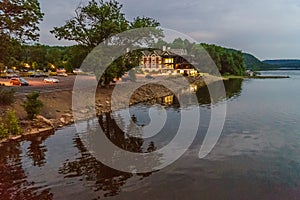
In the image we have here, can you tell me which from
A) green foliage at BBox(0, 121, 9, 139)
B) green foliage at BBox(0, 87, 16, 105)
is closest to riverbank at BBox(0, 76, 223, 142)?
green foliage at BBox(0, 121, 9, 139)

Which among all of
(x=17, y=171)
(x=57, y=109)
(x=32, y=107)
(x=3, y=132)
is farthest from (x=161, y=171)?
(x=57, y=109)

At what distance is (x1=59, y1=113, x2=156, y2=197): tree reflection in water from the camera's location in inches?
669

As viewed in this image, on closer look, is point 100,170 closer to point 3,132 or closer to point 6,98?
point 3,132

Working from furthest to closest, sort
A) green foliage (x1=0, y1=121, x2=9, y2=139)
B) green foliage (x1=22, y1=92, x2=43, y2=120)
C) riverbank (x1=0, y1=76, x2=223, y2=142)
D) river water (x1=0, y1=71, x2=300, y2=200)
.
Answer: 1. green foliage (x1=22, y1=92, x2=43, y2=120)
2. riverbank (x1=0, y1=76, x2=223, y2=142)
3. green foliage (x1=0, y1=121, x2=9, y2=139)
4. river water (x1=0, y1=71, x2=300, y2=200)

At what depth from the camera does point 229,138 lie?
27828mm

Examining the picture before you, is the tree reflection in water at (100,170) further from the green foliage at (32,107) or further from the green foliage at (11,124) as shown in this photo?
the green foliage at (32,107)

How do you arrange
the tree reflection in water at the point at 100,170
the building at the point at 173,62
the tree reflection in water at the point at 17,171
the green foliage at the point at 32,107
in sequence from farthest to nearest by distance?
1. the building at the point at 173,62
2. the green foliage at the point at 32,107
3. the tree reflection in water at the point at 100,170
4. the tree reflection in water at the point at 17,171

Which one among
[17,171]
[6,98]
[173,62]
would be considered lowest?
[17,171]

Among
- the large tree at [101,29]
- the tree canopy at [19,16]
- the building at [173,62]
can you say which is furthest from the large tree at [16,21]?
the building at [173,62]

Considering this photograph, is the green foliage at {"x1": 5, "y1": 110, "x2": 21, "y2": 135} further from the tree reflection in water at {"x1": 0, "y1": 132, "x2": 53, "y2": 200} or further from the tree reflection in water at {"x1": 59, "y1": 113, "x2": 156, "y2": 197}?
the tree reflection in water at {"x1": 59, "y1": 113, "x2": 156, "y2": 197}

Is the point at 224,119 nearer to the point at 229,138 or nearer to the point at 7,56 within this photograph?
the point at 229,138

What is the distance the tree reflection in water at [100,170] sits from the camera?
→ 55.8ft

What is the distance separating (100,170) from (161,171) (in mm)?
4009

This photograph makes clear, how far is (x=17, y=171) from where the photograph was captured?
62.6 feet
